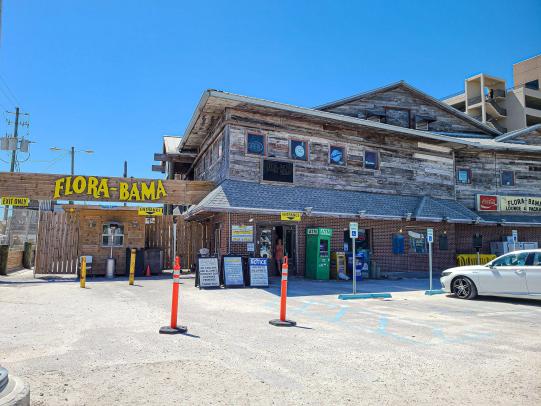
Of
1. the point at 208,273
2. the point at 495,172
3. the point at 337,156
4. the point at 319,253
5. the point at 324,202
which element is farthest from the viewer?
the point at 495,172

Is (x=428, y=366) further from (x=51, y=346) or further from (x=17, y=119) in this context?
(x=17, y=119)

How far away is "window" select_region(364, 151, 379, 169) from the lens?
20297mm

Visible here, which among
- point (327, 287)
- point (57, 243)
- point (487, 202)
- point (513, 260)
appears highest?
point (487, 202)

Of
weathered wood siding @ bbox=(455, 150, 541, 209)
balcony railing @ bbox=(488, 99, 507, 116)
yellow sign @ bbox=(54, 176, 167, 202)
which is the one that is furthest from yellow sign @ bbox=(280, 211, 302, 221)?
balcony railing @ bbox=(488, 99, 507, 116)

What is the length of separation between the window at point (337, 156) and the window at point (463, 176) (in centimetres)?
796

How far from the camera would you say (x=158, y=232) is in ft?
66.9

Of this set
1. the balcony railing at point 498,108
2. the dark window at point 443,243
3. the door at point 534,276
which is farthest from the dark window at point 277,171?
the balcony railing at point 498,108

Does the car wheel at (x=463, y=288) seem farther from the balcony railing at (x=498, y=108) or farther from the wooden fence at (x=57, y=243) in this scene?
the balcony railing at (x=498, y=108)

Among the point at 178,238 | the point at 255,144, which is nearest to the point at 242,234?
the point at 255,144

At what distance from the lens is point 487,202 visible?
23.7 meters

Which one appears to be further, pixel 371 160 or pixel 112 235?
pixel 371 160

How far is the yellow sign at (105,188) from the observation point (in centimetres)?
1683

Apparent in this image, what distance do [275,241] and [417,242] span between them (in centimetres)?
753

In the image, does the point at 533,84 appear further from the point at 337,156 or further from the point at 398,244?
the point at 337,156
